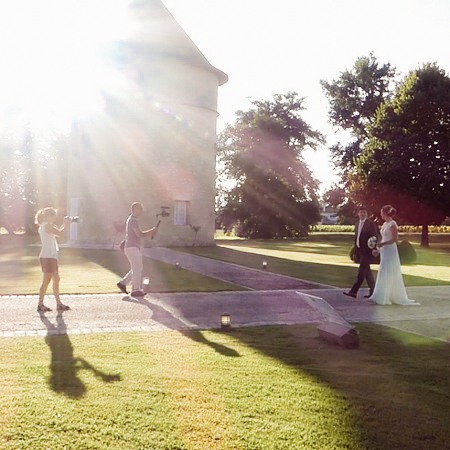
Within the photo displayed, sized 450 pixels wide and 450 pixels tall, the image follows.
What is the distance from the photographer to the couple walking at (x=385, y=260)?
12180 millimetres

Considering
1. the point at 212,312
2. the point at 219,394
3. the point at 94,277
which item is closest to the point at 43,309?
the point at 212,312

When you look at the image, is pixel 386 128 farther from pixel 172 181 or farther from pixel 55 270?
pixel 55 270

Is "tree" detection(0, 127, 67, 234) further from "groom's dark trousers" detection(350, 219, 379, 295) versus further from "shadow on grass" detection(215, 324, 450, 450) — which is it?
"shadow on grass" detection(215, 324, 450, 450)

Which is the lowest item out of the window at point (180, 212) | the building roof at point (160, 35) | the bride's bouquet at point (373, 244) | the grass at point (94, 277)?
the grass at point (94, 277)

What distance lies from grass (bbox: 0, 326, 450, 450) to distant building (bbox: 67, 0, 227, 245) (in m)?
24.8

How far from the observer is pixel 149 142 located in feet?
107

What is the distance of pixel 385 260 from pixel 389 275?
36 cm

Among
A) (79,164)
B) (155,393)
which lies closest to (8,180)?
(79,164)

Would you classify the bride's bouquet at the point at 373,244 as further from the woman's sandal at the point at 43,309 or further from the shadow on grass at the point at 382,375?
the woman's sandal at the point at 43,309

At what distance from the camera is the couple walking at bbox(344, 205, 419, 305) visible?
12180mm

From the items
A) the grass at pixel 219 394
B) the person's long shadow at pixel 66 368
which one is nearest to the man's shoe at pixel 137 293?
the person's long shadow at pixel 66 368

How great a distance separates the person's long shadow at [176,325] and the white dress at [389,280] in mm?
4693

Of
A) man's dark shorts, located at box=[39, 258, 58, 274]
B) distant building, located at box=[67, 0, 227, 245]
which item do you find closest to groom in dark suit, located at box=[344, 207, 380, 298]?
man's dark shorts, located at box=[39, 258, 58, 274]

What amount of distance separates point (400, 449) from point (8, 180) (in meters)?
51.6
